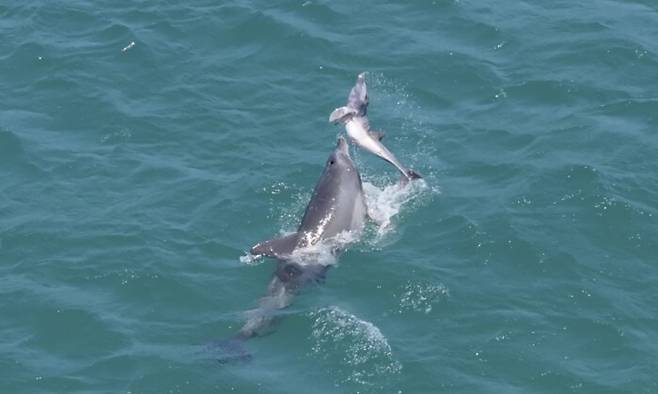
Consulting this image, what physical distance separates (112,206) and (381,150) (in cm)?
838

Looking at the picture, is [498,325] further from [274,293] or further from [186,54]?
[186,54]

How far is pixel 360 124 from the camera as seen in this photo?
40.4 m

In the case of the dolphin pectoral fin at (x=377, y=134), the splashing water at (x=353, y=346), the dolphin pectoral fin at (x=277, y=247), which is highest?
the dolphin pectoral fin at (x=377, y=134)

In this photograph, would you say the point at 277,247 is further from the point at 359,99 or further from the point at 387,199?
the point at 359,99

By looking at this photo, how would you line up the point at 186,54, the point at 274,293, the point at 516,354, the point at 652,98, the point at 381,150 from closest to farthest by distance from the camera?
the point at 516,354
the point at 274,293
the point at 381,150
the point at 652,98
the point at 186,54

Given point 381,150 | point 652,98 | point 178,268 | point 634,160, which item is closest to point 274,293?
point 178,268

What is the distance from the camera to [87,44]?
162 ft

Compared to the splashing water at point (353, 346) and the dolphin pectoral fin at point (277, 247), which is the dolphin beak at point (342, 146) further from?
the splashing water at point (353, 346)

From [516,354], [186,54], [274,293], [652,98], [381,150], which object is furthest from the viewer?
[186,54]

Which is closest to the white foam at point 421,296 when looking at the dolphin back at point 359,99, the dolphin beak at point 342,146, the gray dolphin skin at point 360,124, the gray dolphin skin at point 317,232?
the gray dolphin skin at point 317,232

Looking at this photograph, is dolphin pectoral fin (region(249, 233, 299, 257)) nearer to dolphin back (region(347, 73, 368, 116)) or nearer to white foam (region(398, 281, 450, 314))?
white foam (region(398, 281, 450, 314))

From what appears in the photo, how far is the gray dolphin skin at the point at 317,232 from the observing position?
118ft

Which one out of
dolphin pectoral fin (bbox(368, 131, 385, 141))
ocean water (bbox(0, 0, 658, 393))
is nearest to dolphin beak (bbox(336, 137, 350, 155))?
dolphin pectoral fin (bbox(368, 131, 385, 141))

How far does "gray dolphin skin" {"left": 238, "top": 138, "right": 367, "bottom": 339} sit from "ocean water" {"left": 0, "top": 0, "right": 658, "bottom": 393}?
1.55 ft
